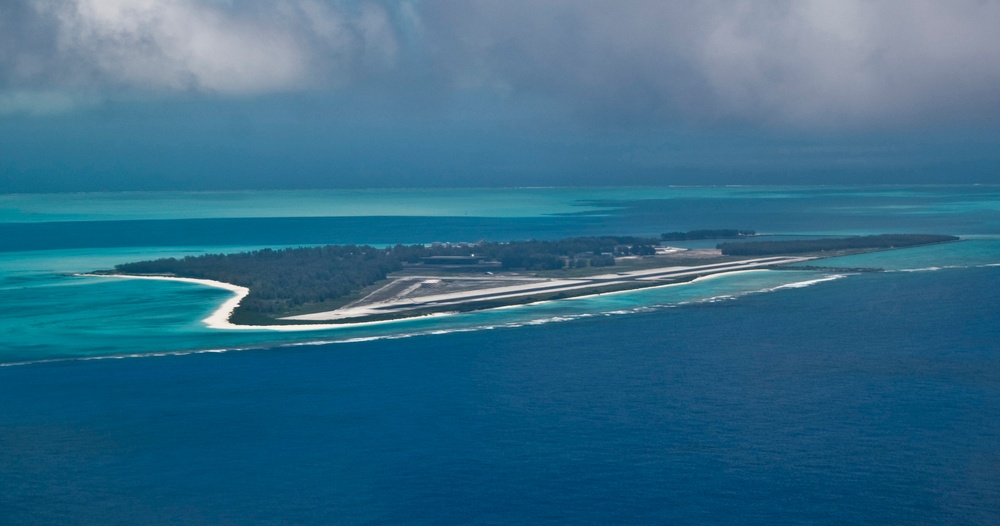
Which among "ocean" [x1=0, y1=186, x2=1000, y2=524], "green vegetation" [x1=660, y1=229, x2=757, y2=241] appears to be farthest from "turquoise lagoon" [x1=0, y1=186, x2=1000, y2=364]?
"green vegetation" [x1=660, y1=229, x2=757, y2=241]

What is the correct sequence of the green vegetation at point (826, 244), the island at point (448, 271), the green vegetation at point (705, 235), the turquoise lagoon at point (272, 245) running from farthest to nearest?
the green vegetation at point (705, 235) < the green vegetation at point (826, 244) < the island at point (448, 271) < the turquoise lagoon at point (272, 245)

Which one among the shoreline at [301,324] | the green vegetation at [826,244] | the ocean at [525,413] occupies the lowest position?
the ocean at [525,413]

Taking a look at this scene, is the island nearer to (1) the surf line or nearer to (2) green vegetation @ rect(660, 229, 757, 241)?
(1) the surf line

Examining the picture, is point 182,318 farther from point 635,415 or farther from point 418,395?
point 635,415

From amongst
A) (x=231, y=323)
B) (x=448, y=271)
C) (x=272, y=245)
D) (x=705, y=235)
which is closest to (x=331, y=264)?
(x=448, y=271)

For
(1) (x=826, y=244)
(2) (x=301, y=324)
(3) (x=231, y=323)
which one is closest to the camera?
(2) (x=301, y=324)

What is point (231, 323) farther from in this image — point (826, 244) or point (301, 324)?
point (826, 244)

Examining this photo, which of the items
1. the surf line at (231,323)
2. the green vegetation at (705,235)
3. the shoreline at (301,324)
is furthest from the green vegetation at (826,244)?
the surf line at (231,323)

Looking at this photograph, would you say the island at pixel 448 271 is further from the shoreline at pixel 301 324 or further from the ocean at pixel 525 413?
the ocean at pixel 525 413
